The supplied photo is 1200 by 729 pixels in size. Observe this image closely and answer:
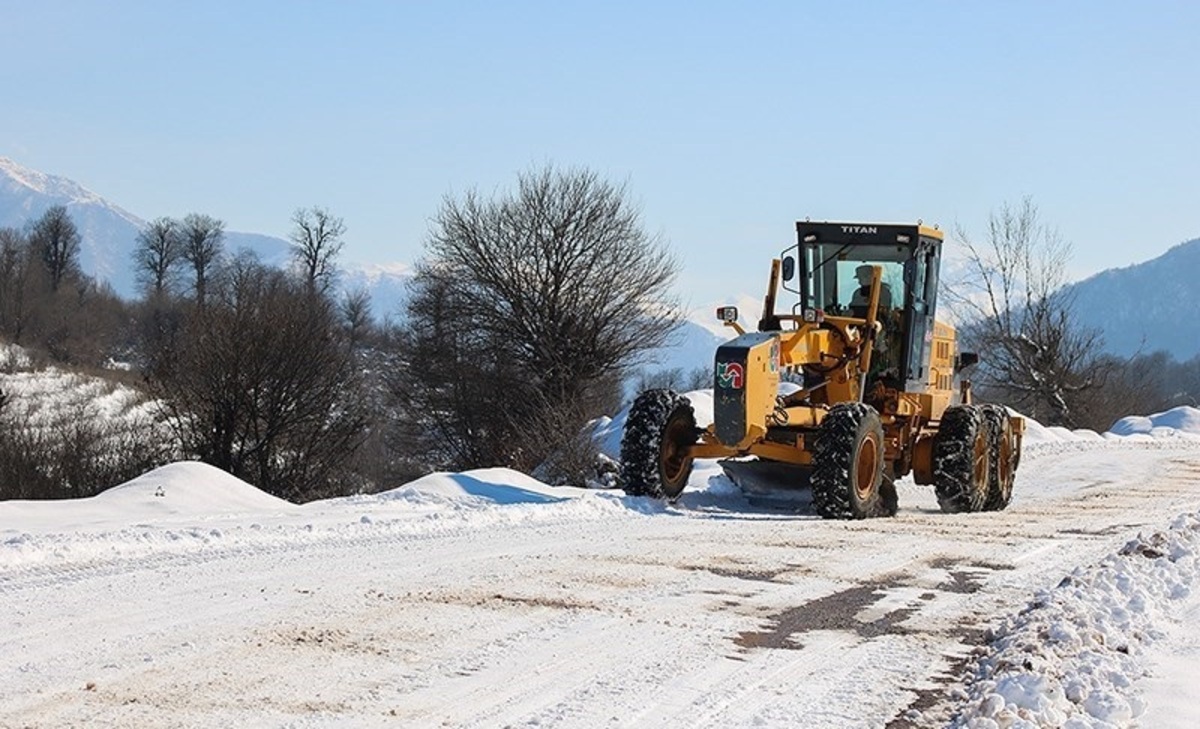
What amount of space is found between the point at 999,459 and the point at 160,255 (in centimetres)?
9783

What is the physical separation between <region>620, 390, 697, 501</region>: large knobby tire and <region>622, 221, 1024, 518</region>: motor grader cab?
0.04ft

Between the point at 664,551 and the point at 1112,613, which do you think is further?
the point at 664,551

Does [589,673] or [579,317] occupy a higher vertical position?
[579,317]

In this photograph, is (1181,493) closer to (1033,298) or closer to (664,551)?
(664,551)

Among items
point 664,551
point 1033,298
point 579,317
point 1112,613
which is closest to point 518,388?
point 579,317

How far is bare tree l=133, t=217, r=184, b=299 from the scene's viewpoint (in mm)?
104312

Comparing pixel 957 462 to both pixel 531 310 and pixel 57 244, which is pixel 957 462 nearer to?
pixel 531 310

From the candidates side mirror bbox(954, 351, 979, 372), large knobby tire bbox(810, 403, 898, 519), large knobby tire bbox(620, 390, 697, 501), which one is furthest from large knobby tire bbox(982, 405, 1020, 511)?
large knobby tire bbox(620, 390, 697, 501)

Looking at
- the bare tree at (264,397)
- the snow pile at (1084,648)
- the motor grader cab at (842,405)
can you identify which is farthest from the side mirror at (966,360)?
the bare tree at (264,397)

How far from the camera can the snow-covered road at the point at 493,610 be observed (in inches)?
218

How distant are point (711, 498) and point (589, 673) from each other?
9187 millimetres

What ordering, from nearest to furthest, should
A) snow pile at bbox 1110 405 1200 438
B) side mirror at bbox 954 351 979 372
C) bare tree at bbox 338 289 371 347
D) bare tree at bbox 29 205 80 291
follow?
Answer: side mirror at bbox 954 351 979 372
snow pile at bbox 1110 405 1200 438
bare tree at bbox 338 289 371 347
bare tree at bbox 29 205 80 291

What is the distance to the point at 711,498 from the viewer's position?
599 inches

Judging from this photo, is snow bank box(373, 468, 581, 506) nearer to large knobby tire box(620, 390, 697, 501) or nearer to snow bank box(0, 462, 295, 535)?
large knobby tire box(620, 390, 697, 501)
